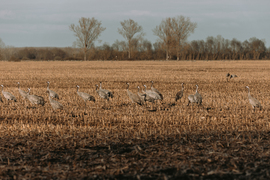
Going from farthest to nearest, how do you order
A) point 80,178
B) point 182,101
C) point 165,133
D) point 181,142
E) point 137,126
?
point 182,101 < point 137,126 < point 165,133 < point 181,142 < point 80,178

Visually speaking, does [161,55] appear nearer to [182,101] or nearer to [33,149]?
[182,101]

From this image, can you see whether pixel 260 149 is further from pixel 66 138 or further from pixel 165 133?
pixel 66 138

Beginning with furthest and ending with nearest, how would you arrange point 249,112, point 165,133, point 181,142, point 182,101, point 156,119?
1. point 182,101
2. point 249,112
3. point 156,119
4. point 165,133
5. point 181,142

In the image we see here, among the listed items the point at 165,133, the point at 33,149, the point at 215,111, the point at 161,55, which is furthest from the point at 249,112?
the point at 161,55

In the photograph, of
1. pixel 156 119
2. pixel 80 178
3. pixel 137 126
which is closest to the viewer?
pixel 80 178

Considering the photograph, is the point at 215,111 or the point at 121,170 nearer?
the point at 121,170

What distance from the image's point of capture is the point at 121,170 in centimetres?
593

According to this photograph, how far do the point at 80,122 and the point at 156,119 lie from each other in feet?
8.33

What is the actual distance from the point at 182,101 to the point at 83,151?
8334 millimetres

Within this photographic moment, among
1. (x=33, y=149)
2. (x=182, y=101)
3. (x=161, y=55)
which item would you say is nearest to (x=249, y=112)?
(x=182, y=101)

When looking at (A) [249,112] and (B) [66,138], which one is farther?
(A) [249,112]

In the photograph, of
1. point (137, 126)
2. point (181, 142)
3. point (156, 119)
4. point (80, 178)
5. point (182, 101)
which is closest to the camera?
point (80, 178)

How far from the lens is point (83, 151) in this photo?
23.5ft

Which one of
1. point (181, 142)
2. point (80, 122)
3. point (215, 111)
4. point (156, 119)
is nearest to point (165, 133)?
point (181, 142)
